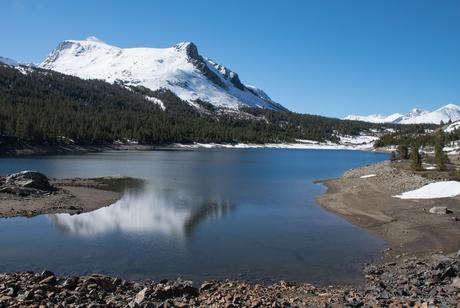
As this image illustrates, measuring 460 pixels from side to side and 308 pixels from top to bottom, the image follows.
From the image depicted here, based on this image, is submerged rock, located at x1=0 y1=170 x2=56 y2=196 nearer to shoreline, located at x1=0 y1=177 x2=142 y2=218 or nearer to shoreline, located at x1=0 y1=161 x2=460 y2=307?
shoreline, located at x1=0 y1=177 x2=142 y2=218

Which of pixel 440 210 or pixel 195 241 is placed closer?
pixel 195 241

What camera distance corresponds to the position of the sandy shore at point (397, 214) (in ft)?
112

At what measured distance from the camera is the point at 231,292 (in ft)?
72.6

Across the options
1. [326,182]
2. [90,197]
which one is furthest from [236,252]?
[326,182]

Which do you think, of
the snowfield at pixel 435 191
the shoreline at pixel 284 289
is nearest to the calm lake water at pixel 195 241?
the shoreline at pixel 284 289

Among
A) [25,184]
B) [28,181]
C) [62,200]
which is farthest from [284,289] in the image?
[28,181]

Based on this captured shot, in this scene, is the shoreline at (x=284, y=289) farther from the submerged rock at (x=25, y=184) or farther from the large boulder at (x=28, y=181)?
the large boulder at (x=28, y=181)

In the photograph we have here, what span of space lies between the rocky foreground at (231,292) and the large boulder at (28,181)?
30.9m

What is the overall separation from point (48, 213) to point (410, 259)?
3159 cm

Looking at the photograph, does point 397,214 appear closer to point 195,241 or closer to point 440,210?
point 440,210

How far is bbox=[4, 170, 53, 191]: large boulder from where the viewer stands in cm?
5212

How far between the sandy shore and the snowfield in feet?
5.86

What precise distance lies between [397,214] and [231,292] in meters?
28.9

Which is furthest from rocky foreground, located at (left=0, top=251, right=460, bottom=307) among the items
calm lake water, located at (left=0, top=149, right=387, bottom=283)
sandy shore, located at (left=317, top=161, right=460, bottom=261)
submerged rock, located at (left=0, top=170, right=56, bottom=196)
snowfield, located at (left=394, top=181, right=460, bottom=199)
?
snowfield, located at (left=394, top=181, right=460, bottom=199)
